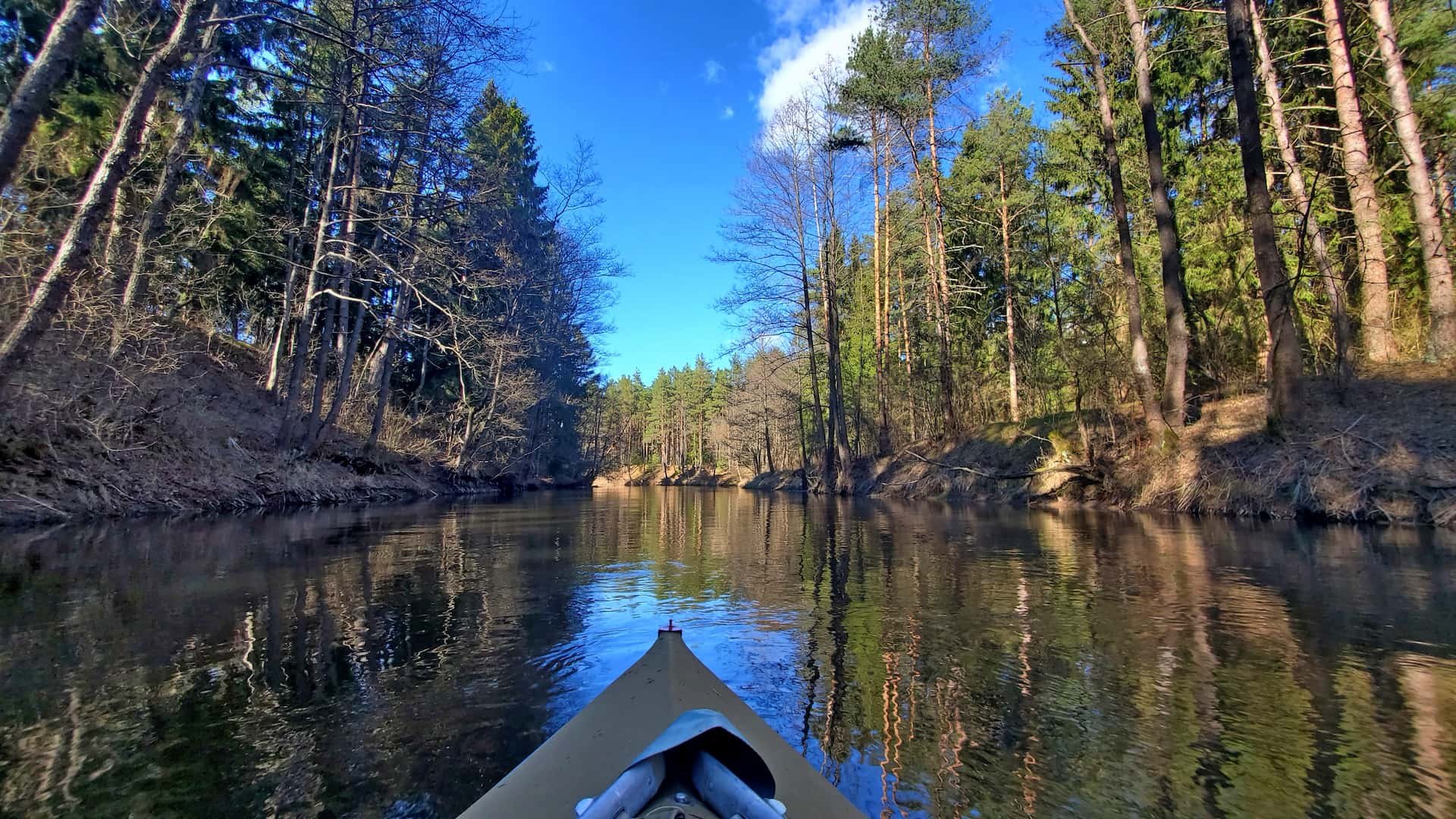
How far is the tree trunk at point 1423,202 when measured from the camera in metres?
9.26

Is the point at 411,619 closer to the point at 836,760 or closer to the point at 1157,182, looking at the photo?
the point at 836,760

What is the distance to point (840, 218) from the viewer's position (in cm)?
2356

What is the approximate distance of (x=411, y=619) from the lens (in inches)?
180

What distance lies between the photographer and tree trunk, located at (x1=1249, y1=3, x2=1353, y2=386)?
378 inches

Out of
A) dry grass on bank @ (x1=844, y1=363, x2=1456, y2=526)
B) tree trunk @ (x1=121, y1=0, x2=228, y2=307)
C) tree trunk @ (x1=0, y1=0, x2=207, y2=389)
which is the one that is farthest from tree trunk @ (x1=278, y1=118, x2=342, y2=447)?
dry grass on bank @ (x1=844, y1=363, x2=1456, y2=526)

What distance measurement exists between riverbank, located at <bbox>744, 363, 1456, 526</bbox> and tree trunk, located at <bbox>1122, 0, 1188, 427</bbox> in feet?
2.15

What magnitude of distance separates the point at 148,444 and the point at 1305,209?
20.5 meters

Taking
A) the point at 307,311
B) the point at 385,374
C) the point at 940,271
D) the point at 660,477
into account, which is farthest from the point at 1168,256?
the point at 660,477

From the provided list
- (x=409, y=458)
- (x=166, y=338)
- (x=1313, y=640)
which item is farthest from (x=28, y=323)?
(x=409, y=458)

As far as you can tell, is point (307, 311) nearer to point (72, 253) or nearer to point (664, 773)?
point (72, 253)

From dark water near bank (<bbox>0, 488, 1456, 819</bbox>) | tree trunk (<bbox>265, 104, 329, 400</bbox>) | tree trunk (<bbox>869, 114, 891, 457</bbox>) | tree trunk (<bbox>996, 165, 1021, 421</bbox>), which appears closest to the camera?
dark water near bank (<bbox>0, 488, 1456, 819</bbox>)

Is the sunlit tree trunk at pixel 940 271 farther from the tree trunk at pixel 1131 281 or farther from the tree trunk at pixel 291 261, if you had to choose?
the tree trunk at pixel 291 261

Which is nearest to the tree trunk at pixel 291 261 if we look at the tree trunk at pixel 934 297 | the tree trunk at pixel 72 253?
the tree trunk at pixel 72 253

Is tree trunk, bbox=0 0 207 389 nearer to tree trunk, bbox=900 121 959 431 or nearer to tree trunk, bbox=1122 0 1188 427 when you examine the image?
tree trunk, bbox=1122 0 1188 427
